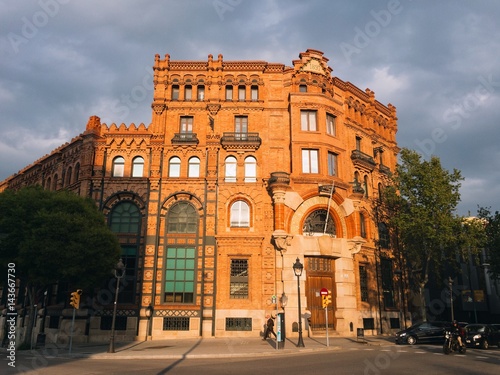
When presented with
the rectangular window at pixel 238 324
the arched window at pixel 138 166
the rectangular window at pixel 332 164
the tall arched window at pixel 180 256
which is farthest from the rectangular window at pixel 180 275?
the rectangular window at pixel 332 164

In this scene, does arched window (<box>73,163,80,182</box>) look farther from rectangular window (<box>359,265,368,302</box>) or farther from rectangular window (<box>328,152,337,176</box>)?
rectangular window (<box>359,265,368,302</box>)

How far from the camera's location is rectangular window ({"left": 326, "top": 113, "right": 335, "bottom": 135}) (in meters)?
38.4

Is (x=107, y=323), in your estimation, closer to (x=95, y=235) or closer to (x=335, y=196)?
(x=95, y=235)

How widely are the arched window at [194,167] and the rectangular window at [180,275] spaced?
673cm

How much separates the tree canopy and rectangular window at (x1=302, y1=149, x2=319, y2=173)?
57.1 ft

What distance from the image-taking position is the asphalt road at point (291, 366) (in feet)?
50.7

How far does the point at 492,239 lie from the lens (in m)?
40.3

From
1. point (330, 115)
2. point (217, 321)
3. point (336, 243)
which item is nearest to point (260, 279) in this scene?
point (217, 321)

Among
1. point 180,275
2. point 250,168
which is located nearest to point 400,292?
point 250,168

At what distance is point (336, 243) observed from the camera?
35125 millimetres

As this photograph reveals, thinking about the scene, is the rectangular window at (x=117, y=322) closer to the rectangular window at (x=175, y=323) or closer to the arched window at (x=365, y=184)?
the rectangular window at (x=175, y=323)

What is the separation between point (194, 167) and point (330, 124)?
13377mm

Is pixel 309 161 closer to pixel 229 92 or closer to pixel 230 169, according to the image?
Answer: pixel 230 169

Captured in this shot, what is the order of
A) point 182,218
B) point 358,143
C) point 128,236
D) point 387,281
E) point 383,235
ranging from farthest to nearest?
point 358,143 < point 383,235 < point 387,281 < point 182,218 < point 128,236
